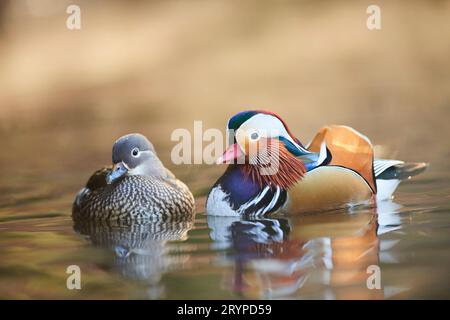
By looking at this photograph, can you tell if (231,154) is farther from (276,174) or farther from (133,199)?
(133,199)

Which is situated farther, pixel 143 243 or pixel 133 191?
pixel 133 191

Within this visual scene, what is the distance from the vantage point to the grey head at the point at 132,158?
4734 mm

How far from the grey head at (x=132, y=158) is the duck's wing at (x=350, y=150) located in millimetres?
901

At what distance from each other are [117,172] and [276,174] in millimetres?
791

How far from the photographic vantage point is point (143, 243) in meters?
4.34

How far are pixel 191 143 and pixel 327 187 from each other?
355 cm

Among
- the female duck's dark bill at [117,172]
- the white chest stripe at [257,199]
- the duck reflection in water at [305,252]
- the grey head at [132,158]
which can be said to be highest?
the grey head at [132,158]

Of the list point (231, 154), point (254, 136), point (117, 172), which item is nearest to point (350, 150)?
point (254, 136)

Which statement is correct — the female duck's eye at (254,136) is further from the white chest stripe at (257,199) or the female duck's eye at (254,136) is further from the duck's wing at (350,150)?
the duck's wing at (350,150)

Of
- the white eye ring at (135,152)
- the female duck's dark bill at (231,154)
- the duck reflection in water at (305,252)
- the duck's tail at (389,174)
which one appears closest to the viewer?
the duck reflection in water at (305,252)

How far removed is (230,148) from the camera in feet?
15.4

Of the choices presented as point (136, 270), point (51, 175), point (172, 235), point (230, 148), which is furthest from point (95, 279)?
point (51, 175)

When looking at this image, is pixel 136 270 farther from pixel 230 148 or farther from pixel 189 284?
pixel 230 148

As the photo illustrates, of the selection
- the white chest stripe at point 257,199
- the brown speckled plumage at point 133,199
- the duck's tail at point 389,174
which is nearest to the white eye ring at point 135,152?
the brown speckled plumage at point 133,199
